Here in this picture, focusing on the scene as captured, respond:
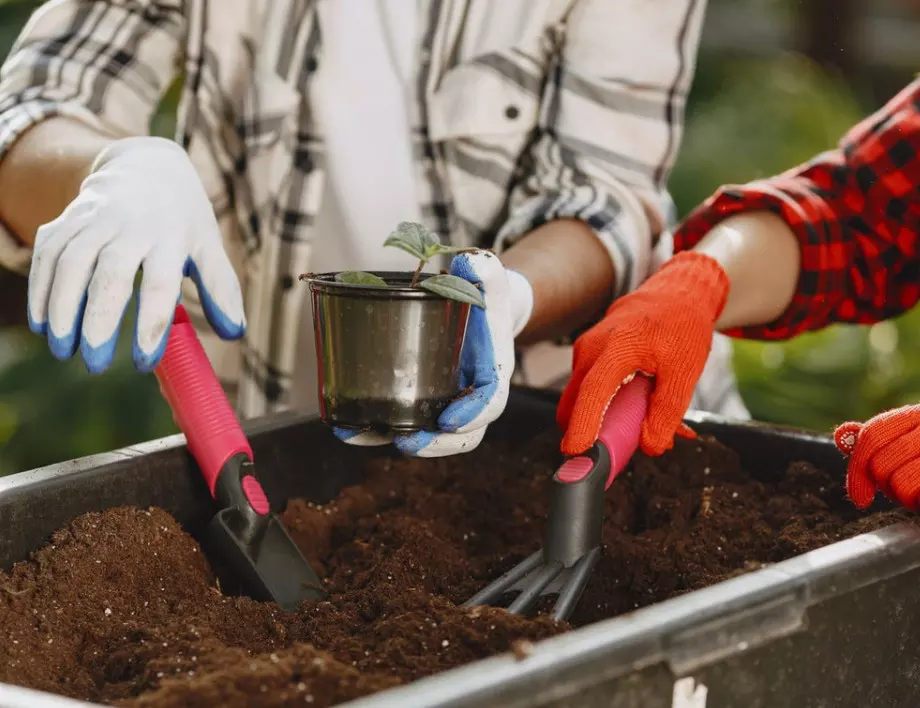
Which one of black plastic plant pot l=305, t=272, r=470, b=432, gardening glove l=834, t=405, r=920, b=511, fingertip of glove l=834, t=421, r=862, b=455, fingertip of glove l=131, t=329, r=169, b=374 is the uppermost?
black plastic plant pot l=305, t=272, r=470, b=432

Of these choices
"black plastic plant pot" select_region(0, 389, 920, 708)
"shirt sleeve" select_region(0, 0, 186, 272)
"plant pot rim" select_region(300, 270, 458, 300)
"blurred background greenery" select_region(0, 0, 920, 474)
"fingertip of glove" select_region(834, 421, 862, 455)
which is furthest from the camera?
"blurred background greenery" select_region(0, 0, 920, 474)

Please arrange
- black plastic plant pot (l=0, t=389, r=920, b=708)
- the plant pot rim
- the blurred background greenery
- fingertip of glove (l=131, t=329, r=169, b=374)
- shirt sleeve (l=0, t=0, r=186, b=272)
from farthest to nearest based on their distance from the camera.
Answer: the blurred background greenery
shirt sleeve (l=0, t=0, r=186, b=272)
fingertip of glove (l=131, t=329, r=169, b=374)
the plant pot rim
black plastic plant pot (l=0, t=389, r=920, b=708)

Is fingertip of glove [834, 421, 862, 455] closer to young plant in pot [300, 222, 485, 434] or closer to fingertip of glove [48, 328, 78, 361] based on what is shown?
young plant in pot [300, 222, 485, 434]

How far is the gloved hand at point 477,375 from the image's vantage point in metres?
0.97

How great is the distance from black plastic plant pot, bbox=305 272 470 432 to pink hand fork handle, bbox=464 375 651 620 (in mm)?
149

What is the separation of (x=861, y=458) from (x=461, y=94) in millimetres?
746

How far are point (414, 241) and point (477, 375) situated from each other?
153 millimetres

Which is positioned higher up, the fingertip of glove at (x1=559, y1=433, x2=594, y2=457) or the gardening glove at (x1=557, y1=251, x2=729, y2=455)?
the gardening glove at (x1=557, y1=251, x2=729, y2=455)

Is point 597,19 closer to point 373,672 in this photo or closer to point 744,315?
point 744,315

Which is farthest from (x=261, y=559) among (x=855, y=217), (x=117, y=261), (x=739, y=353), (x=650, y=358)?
(x=739, y=353)

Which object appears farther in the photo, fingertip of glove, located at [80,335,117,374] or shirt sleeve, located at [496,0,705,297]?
shirt sleeve, located at [496,0,705,297]

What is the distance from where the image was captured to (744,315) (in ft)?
4.55

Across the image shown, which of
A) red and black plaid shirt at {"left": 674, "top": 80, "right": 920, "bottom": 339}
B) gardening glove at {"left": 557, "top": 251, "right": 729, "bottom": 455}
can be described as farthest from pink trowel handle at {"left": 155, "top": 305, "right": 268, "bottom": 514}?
red and black plaid shirt at {"left": 674, "top": 80, "right": 920, "bottom": 339}

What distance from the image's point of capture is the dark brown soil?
763 millimetres
